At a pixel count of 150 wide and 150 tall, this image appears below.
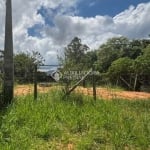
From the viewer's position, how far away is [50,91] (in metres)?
12.4

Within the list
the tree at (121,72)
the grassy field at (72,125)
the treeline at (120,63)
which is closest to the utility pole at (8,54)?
the grassy field at (72,125)

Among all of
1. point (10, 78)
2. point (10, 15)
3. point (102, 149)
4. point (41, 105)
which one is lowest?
point (102, 149)

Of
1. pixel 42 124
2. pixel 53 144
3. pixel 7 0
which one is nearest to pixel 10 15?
pixel 7 0

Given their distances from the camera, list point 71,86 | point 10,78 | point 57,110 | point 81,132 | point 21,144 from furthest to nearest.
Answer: point 71,86 < point 10,78 < point 57,110 < point 81,132 < point 21,144

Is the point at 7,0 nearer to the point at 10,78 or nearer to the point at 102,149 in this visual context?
the point at 10,78

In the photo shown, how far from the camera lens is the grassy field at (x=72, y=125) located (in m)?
8.03

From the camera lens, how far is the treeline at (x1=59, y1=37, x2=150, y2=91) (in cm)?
2281

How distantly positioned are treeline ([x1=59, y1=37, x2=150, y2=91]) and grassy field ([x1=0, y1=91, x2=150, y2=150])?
3.09 metres

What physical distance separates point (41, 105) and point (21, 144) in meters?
2.89

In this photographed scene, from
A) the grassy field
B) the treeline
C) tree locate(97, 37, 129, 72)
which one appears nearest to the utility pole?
the grassy field

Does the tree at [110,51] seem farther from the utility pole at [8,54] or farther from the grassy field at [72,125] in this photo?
the grassy field at [72,125]

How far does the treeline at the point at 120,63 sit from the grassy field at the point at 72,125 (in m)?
3.09

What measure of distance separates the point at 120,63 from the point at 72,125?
17.9 meters

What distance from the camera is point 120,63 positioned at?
26.7 m
